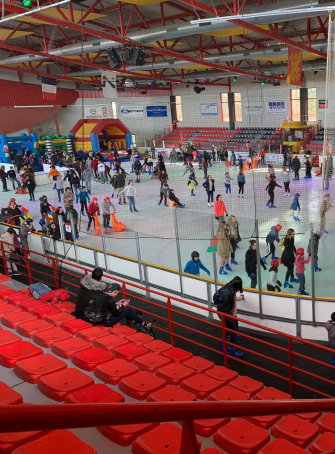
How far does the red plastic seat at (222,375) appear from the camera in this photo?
4.24 metres

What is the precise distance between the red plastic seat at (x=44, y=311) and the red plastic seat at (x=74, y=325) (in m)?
0.60

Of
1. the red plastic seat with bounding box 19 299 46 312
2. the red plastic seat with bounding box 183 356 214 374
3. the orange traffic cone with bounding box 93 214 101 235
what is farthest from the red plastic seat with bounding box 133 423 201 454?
the orange traffic cone with bounding box 93 214 101 235

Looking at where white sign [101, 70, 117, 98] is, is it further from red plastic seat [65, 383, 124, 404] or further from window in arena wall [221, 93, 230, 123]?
red plastic seat [65, 383, 124, 404]

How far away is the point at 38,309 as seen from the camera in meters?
6.27

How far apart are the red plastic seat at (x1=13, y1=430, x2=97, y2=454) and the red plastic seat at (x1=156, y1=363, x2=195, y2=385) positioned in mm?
1622

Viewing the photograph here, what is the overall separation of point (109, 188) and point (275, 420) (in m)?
16.4

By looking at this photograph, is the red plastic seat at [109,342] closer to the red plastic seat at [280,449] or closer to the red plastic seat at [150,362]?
the red plastic seat at [150,362]

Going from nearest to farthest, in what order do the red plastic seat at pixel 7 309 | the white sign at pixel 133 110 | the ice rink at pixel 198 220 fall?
the red plastic seat at pixel 7 309 < the ice rink at pixel 198 220 < the white sign at pixel 133 110

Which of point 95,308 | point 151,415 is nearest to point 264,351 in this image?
point 95,308

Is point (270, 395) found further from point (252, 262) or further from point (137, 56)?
point (137, 56)

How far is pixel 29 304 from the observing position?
6.50m

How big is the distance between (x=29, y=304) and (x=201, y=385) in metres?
3.37

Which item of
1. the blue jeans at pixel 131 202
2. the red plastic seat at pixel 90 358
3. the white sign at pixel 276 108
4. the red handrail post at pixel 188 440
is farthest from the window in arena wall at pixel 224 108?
the red handrail post at pixel 188 440

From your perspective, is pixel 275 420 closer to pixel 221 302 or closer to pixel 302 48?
pixel 221 302
